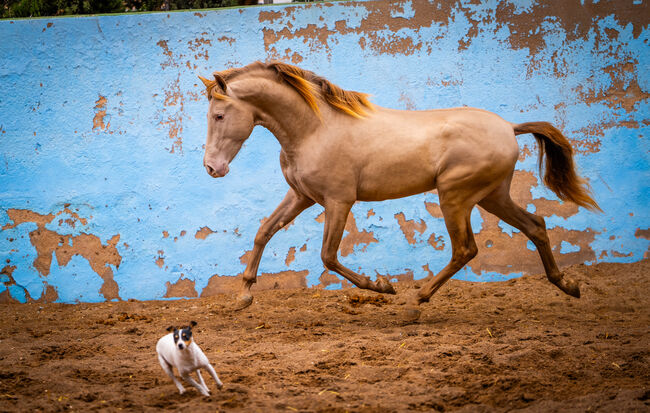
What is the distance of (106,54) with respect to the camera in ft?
18.9

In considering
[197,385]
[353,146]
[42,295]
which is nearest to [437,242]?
[353,146]

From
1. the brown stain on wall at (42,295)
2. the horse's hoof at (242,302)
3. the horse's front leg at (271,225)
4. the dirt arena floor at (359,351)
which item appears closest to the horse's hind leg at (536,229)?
the dirt arena floor at (359,351)

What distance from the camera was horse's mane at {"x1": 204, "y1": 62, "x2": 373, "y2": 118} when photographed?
A: 4199 mm

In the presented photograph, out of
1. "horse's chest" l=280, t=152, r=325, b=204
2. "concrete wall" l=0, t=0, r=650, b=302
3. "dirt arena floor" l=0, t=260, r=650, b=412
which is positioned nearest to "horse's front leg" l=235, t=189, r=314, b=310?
"horse's chest" l=280, t=152, r=325, b=204

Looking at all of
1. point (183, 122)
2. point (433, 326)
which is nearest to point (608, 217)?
point (433, 326)

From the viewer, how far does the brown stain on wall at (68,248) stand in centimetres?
572

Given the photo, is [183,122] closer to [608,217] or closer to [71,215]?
[71,215]

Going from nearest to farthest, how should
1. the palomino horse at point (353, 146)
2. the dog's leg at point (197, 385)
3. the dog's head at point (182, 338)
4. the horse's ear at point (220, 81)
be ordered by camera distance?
1. the dog's head at point (182, 338)
2. the dog's leg at point (197, 385)
3. the horse's ear at point (220, 81)
4. the palomino horse at point (353, 146)

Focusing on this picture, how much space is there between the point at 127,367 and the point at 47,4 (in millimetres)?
5072

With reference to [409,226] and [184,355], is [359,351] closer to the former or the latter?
[184,355]

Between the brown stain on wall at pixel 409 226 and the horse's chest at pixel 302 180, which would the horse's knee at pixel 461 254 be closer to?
the horse's chest at pixel 302 180

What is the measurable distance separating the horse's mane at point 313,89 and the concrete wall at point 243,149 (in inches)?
59.1

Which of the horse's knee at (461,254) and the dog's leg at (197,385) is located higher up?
the horse's knee at (461,254)

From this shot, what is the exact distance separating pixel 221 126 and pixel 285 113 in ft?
1.54
